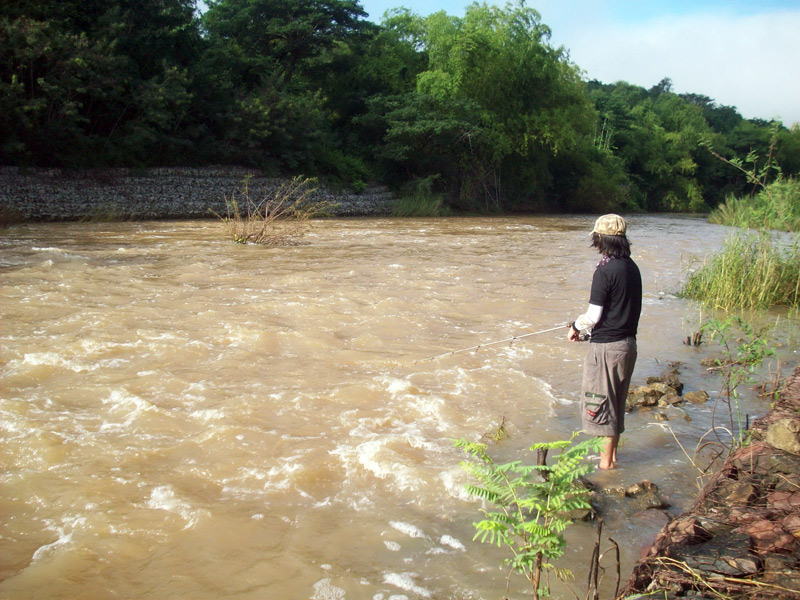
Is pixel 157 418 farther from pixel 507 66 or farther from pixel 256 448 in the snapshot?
pixel 507 66

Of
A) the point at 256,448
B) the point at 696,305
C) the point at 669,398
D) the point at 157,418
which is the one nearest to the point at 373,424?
the point at 256,448

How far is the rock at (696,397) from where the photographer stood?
5.71m

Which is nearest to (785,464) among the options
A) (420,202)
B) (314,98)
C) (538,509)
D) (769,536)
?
(769,536)

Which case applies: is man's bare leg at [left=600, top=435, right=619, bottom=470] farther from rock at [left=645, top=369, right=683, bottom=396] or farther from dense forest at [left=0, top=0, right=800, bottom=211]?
dense forest at [left=0, top=0, right=800, bottom=211]

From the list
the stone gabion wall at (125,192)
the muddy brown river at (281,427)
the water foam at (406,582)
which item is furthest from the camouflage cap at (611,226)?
the stone gabion wall at (125,192)

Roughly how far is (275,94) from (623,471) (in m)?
24.0

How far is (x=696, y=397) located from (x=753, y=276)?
403cm

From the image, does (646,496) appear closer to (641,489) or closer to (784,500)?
(641,489)

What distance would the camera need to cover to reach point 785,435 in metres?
3.52

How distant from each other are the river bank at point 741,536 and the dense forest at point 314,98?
20.7 m

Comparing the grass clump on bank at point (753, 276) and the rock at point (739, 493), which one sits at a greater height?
the grass clump on bank at point (753, 276)

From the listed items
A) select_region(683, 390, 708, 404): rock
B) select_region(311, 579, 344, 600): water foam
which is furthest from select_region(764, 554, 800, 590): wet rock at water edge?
select_region(683, 390, 708, 404): rock

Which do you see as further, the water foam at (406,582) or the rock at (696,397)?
the rock at (696,397)

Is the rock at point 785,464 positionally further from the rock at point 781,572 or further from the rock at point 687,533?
the rock at point 781,572
